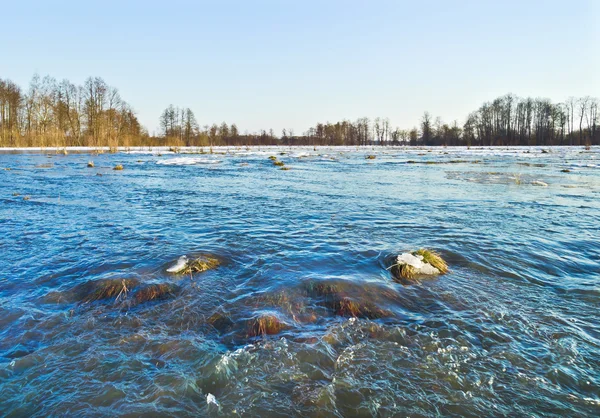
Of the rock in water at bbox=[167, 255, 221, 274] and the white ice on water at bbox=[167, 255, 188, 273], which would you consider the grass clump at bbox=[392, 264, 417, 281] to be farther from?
the white ice on water at bbox=[167, 255, 188, 273]

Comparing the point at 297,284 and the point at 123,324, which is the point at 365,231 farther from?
the point at 123,324

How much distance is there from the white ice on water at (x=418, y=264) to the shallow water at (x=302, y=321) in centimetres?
34

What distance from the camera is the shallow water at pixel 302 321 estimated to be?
3.25 meters

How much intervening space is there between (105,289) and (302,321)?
3.20 m

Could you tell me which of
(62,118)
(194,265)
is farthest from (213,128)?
(194,265)

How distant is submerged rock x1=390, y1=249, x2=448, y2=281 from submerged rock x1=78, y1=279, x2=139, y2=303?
14.6 ft

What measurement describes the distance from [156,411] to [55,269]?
15.1ft

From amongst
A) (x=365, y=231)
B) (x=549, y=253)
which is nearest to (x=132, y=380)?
(x=365, y=231)

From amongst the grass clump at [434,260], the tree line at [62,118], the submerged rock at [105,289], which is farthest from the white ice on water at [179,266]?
the tree line at [62,118]

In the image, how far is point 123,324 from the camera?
14.8 feet

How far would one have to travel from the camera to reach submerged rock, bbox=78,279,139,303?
17.3 ft

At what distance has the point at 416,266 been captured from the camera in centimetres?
629

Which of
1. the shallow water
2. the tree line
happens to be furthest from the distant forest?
the shallow water

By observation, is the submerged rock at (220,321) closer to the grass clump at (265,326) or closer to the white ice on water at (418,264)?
the grass clump at (265,326)
